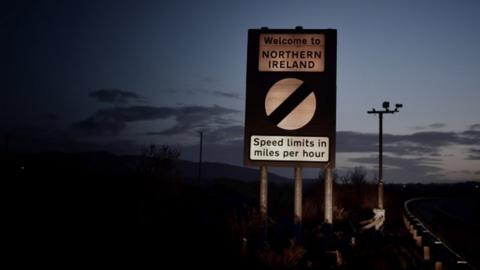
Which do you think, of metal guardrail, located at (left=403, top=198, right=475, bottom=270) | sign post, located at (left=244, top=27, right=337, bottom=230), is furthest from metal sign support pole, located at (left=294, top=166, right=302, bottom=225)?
metal guardrail, located at (left=403, top=198, right=475, bottom=270)

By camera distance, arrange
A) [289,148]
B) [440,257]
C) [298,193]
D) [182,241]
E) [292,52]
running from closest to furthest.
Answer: [440,257], [182,241], [289,148], [292,52], [298,193]

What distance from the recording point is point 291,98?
12.4m

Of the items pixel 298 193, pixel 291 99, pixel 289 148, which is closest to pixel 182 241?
pixel 298 193

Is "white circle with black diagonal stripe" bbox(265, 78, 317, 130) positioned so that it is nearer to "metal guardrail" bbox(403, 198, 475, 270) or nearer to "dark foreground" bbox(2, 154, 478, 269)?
"dark foreground" bbox(2, 154, 478, 269)

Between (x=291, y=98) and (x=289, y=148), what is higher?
(x=291, y=98)

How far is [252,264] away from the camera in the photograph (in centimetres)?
1002

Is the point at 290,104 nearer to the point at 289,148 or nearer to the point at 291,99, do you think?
the point at 291,99

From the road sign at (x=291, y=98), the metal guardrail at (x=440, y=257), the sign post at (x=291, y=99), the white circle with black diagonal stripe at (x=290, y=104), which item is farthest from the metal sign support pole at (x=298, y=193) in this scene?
the metal guardrail at (x=440, y=257)

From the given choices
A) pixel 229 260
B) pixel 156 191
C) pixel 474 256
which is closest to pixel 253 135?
pixel 229 260

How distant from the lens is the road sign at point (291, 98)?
40.2 ft

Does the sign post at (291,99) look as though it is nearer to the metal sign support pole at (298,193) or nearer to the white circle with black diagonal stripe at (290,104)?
the white circle with black diagonal stripe at (290,104)

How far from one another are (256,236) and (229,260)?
205cm

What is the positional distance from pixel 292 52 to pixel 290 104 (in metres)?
1.26

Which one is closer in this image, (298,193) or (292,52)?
(292,52)
